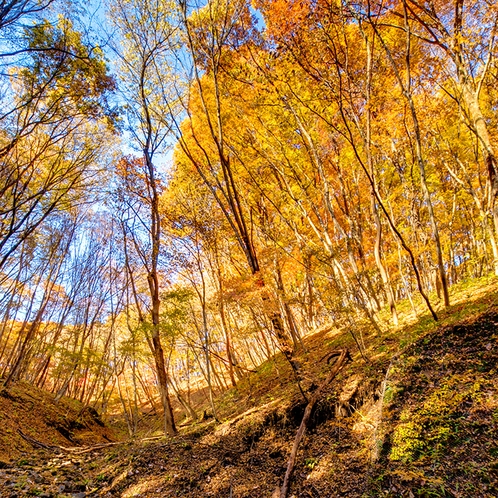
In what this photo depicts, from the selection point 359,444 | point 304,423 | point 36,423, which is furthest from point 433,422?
point 36,423

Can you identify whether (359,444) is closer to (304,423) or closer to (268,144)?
(304,423)

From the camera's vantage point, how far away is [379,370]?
4.01 m

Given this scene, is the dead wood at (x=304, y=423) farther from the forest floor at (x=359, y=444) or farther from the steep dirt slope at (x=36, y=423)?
the steep dirt slope at (x=36, y=423)

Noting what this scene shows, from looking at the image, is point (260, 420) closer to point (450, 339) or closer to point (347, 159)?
point (450, 339)

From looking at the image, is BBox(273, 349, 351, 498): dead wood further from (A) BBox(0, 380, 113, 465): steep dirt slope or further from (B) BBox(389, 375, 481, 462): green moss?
(A) BBox(0, 380, 113, 465): steep dirt slope

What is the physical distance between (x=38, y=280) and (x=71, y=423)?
19.7 ft

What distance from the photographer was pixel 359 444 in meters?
3.10

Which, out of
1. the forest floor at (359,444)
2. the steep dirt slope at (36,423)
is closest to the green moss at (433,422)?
the forest floor at (359,444)

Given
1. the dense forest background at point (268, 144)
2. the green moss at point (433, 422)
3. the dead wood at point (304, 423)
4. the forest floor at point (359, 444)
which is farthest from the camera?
the dense forest background at point (268, 144)

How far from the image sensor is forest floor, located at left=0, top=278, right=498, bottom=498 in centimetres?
237

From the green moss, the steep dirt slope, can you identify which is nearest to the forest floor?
the green moss

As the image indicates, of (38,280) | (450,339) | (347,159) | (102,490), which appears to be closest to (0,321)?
(38,280)

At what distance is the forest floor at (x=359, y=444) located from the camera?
237 cm

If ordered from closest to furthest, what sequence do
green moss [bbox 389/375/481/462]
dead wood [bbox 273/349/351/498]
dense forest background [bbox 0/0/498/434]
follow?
green moss [bbox 389/375/481/462] → dead wood [bbox 273/349/351/498] → dense forest background [bbox 0/0/498/434]
